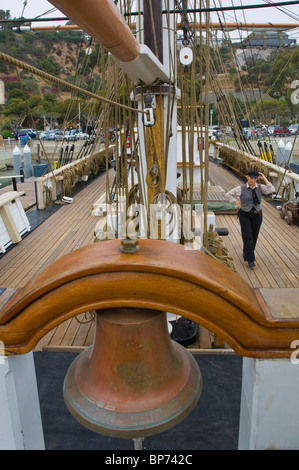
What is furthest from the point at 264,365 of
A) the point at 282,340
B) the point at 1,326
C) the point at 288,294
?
the point at 1,326

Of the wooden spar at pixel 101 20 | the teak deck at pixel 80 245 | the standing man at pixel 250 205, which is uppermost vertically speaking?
the wooden spar at pixel 101 20

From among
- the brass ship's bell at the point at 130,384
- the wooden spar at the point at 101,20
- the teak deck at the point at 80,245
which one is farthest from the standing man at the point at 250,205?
the brass ship's bell at the point at 130,384

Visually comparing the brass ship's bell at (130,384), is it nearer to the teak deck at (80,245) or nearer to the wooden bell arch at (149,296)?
the wooden bell arch at (149,296)

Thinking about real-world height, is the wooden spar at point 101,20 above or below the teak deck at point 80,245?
above

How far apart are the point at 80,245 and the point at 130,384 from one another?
4.54m

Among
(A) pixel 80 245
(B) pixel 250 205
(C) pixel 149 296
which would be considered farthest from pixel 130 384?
(A) pixel 80 245

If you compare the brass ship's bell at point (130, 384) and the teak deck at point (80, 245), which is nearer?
the brass ship's bell at point (130, 384)

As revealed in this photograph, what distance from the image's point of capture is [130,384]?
924 millimetres

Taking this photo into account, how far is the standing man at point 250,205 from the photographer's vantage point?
13.9 ft

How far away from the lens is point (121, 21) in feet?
2.95

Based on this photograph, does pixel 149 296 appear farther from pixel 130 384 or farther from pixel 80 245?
pixel 80 245

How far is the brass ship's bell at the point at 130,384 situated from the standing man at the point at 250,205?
347 cm

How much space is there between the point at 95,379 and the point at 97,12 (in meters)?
0.84
